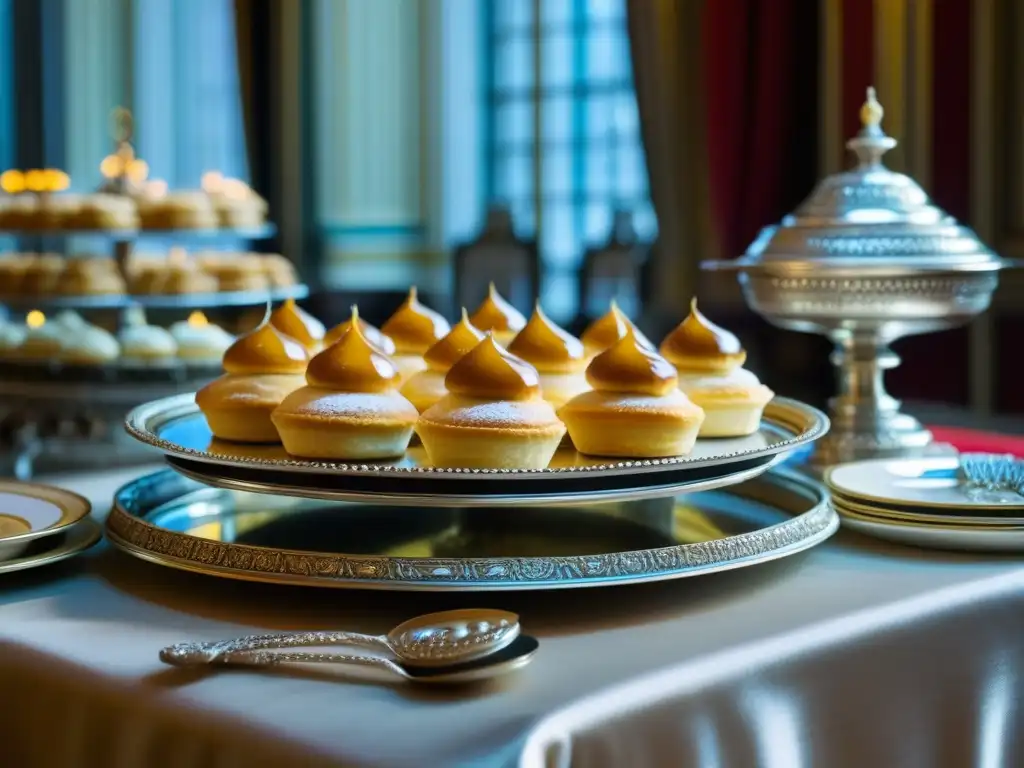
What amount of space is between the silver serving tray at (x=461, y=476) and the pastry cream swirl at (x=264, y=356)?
0.29ft

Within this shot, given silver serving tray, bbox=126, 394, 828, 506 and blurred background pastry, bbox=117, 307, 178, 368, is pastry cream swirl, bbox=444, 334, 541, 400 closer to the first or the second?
silver serving tray, bbox=126, 394, 828, 506

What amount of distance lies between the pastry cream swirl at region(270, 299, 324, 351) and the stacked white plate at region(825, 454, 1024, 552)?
1.44 ft

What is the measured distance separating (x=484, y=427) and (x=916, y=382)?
8.72 feet

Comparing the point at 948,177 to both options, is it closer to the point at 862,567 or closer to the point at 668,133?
the point at 668,133

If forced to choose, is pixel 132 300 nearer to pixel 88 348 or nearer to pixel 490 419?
pixel 88 348

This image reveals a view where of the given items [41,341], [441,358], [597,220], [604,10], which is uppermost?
[604,10]

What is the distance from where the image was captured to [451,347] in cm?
104

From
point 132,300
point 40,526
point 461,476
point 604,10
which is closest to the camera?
point 461,476

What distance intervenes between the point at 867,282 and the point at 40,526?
0.69 m

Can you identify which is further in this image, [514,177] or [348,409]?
[514,177]

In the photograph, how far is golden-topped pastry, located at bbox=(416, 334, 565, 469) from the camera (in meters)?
0.85

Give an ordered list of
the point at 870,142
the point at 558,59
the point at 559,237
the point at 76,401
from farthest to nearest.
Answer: the point at 559,237, the point at 558,59, the point at 76,401, the point at 870,142

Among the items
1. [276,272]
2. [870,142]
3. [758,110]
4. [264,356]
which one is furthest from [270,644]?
[758,110]

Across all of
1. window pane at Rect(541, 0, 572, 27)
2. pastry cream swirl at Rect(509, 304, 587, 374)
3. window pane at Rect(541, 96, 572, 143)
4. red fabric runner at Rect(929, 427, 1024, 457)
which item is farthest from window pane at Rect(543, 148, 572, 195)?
pastry cream swirl at Rect(509, 304, 587, 374)
